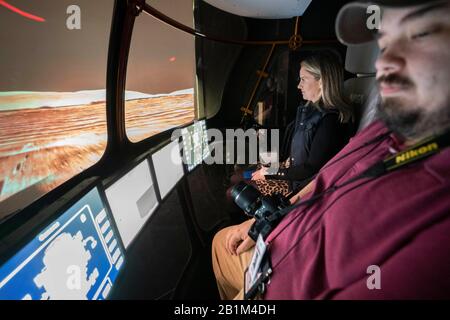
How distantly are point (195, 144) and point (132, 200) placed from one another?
89 cm

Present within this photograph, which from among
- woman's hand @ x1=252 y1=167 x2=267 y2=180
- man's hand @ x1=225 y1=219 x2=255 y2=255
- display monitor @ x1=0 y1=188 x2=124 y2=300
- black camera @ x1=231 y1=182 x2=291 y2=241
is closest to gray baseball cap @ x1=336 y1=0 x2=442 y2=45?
black camera @ x1=231 y1=182 x2=291 y2=241

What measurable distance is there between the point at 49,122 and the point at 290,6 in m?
1.55

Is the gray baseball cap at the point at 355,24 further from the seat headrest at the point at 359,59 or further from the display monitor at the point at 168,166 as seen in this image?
the display monitor at the point at 168,166

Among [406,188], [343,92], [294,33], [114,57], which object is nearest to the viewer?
[406,188]

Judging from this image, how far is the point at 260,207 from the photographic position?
1.09 meters

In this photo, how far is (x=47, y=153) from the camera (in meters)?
0.81

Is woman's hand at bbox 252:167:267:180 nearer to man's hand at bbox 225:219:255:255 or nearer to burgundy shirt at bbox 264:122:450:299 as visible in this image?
man's hand at bbox 225:219:255:255

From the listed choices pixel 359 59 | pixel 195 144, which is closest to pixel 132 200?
pixel 195 144

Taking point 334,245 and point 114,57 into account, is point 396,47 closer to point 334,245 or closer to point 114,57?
point 334,245

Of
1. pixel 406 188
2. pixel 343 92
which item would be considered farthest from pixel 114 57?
pixel 343 92

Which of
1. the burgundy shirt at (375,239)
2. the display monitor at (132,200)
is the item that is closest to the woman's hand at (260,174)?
the display monitor at (132,200)

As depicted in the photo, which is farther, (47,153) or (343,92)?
(343,92)

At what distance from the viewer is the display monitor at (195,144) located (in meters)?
1.77

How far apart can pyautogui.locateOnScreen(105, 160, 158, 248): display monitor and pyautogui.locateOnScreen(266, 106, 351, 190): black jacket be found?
0.90 m
